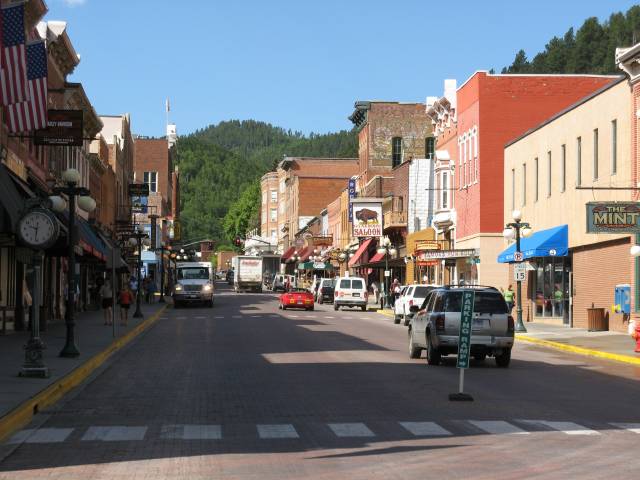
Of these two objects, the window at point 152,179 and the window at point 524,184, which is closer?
the window at point 524,184

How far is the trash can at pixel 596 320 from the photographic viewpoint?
38969mm

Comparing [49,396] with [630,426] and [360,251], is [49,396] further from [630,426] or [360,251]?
[360,251]

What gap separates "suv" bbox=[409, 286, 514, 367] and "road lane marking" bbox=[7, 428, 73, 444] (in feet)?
39.2

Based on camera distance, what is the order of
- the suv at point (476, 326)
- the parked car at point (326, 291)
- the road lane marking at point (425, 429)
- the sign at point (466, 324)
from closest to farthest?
the road lane marking at point (425, 429) < the sign at point (466, 324) < the suv at point (476, 326) < the parked car at point (326, 291)

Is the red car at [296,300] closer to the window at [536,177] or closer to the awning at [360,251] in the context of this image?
the window at [536,177]

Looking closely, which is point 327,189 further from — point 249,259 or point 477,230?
point 477,230

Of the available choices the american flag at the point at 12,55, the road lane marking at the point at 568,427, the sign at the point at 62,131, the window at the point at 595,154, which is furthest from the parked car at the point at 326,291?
the road lane marking at the point at 568,427

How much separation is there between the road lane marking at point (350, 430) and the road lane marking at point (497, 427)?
4.90 feet

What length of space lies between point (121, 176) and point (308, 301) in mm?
25239

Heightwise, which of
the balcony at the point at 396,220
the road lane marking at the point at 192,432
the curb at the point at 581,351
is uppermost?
the balcony at the point at 396,220

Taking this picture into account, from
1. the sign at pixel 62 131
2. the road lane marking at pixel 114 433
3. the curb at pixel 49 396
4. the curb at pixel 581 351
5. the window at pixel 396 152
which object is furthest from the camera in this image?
the window at pixel 396 152

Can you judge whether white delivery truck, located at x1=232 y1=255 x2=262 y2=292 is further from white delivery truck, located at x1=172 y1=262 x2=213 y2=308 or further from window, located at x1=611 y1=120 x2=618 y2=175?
window, located at x1=611 y1=120 x2=618 y2=175

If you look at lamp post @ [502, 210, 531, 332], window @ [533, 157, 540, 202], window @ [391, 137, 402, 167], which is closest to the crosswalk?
lamp post @ [502, 210, 531, 332]

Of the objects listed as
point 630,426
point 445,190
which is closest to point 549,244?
point 445,190
